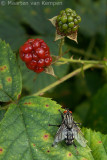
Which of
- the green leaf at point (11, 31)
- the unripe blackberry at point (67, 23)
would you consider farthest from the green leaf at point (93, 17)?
the unripe blackberry at point (67, 23)

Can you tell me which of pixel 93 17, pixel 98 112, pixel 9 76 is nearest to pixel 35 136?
pixel 9 76

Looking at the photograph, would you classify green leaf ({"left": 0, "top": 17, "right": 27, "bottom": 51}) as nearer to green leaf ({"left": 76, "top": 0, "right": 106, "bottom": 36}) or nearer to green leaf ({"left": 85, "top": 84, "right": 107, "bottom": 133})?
green leaf ({"left": 76, "top": 0, "right": 106, "bottom": 36})

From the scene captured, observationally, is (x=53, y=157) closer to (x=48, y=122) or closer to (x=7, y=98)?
(x=48, y=122)

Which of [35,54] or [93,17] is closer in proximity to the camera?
[35,54]

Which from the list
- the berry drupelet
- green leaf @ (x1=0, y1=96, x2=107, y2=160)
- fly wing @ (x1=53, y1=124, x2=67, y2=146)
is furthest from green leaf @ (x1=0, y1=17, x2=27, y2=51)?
fly wing @ (x1=53, y1=124, x2=67, y2=146)

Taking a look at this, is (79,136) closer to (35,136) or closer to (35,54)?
(35,136)
